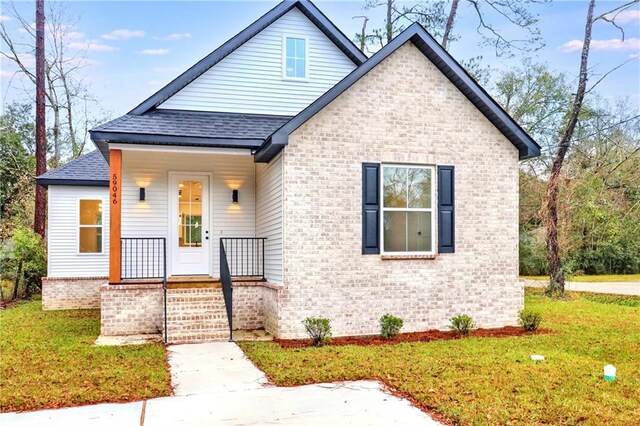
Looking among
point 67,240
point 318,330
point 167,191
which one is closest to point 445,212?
point 318,330

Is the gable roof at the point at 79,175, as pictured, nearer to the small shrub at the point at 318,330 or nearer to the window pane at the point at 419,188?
the small shrub at the point at 318,330

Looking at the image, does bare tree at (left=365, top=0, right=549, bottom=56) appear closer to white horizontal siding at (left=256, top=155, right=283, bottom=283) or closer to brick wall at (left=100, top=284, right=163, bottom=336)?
white horizontal siding at (left=256, top=155, right=283, bottom=283)

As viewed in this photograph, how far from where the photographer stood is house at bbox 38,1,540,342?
366 inches

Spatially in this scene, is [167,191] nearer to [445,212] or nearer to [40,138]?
[445,212]

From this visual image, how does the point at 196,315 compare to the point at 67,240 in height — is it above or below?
below

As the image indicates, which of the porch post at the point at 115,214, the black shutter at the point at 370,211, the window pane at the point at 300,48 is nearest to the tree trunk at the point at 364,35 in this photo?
the window pane at the point at 300,48

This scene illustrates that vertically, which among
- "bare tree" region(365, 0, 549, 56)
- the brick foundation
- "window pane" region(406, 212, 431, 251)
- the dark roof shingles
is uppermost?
"bare tree" region(365, 0, 549, 56)

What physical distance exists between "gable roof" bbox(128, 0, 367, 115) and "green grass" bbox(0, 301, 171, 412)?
4.76m

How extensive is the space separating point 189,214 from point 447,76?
6228 mm

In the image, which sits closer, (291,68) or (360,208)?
(360,208)

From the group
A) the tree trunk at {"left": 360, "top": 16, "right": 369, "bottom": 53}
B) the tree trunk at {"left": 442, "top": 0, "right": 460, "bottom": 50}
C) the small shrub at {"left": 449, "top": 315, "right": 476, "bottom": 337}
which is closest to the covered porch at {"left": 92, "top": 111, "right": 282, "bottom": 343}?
the small shrub at {"left": 449, "top": 315, "right": 476, "bottom": 337}

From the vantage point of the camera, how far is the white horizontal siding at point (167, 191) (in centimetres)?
1145

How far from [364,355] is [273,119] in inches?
239

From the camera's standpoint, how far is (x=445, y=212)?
9.86m
